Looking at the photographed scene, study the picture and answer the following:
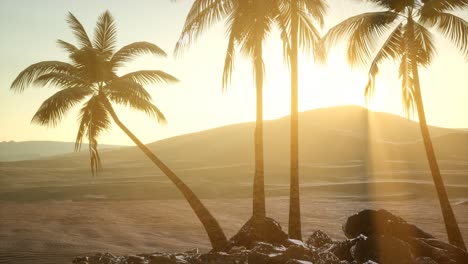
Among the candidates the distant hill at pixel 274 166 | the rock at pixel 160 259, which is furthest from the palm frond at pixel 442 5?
the distant hill at pixel 274 166

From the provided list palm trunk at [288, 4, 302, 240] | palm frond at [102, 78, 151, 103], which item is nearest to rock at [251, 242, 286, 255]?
palm trunk at [288, 4, 302, 240]

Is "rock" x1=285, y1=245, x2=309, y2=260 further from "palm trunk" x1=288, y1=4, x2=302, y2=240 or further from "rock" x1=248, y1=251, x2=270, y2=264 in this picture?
"palm trunk" x1=288, y1=4, x2=302, y2=240

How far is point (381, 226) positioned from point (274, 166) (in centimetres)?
4917

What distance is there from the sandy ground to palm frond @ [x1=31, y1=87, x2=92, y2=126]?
14.3 ft

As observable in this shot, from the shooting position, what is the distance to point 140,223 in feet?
79.4

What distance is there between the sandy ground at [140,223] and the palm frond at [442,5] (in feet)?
34.3

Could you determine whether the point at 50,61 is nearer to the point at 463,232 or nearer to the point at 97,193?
the point at 463,232

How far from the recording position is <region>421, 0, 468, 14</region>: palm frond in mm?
13742

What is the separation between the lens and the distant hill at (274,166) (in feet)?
144

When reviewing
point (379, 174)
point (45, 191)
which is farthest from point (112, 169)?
point (379, 174)

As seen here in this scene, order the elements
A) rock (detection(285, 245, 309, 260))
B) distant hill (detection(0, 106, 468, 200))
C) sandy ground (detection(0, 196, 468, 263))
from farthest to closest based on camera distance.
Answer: distant hill (detection(0, 106, 468, 200))
sandy ground (detection(0, 196, 468, 263))
rock (detection(285, 245, 309, 260))

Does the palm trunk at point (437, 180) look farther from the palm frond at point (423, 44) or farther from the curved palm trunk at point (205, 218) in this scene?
the curved palm trunk at point (205, 218)

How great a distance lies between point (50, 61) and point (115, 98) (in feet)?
8.00

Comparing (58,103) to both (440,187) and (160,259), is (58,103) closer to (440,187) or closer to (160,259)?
(160,259)
